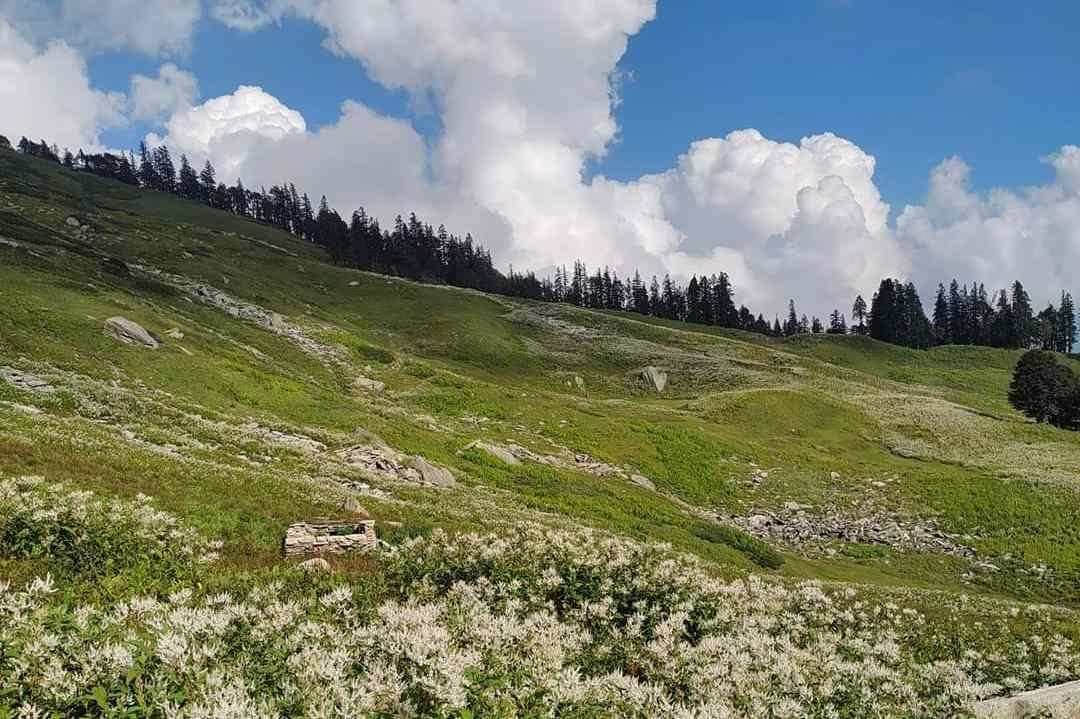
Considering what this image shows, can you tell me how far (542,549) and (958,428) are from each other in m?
76.1

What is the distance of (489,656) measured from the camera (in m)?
6.47

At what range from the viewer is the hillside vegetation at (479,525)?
6016mm

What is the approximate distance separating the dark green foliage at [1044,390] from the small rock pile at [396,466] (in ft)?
303

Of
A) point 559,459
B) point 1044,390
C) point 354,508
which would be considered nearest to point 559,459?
point 559,459

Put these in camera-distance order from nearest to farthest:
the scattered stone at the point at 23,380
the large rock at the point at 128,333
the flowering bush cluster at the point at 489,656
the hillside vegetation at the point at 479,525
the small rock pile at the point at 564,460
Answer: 1. the flowering bush cluster at the point at 489,656
2. the hillside vegetation at the point at 479,525
3. the scattered stone at the point at 23,380
4. the small rock pile at the point at 564,460
5. the large rock at the point at 128,333

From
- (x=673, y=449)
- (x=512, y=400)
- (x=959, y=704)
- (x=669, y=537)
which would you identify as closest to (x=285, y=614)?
(x=959, y=704)

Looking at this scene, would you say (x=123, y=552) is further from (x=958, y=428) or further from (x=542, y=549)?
(x=958, y=428)

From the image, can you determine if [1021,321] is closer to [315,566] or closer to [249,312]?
[249,312]

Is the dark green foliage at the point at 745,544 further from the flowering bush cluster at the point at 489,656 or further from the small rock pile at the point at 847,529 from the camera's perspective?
the flowering bush cluster at the point at 489,656

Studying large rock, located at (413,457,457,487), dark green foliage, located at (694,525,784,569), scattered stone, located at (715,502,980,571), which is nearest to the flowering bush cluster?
dark green foliage, located at (694,525,784,569)

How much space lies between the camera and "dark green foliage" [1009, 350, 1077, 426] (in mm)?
86562

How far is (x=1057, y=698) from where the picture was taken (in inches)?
291

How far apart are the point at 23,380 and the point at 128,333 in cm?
1495

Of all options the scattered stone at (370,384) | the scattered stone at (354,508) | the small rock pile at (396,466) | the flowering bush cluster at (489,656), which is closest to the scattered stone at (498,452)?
the small rock pile at (396,466)
